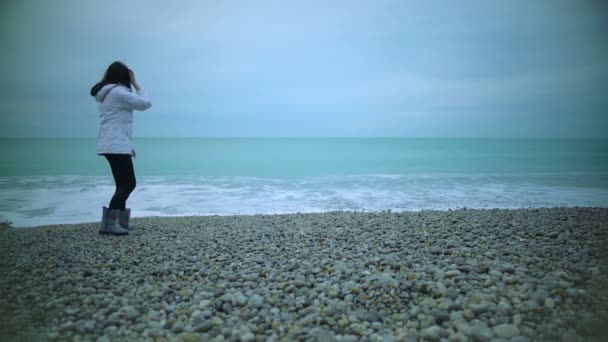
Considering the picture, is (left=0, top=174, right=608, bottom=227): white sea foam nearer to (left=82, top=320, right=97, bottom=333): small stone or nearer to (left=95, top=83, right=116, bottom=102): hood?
(left=95, top=83, right=116, bottom=102): hood

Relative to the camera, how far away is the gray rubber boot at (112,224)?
4953 mm

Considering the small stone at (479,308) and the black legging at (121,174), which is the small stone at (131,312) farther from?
the small stone at (479,308)

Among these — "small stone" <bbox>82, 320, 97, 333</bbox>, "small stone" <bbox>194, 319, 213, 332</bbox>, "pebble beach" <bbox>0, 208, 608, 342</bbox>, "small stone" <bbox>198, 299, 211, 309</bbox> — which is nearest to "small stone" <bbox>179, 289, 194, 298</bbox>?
"pebble beach" <bbox>0, 208, 608, 342</bbox>

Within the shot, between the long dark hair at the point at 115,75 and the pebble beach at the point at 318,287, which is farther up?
the long dark hair at the point at 115,75

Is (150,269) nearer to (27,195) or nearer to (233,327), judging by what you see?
(233,327)

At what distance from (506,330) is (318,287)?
144cm

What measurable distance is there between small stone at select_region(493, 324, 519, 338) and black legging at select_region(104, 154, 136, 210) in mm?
4478

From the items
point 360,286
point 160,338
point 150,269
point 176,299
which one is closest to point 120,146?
point 150,269

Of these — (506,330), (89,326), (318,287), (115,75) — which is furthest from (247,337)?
(115,75)

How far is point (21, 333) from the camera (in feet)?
8.03

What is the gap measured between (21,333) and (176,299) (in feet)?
3.45

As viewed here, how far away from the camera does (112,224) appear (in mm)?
4988

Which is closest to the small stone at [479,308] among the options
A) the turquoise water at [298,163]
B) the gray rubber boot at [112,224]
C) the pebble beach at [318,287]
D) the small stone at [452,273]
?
the pebble beach at [318,287]

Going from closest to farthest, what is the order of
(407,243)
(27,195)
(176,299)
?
(176,299), (407,243), (27,195)
